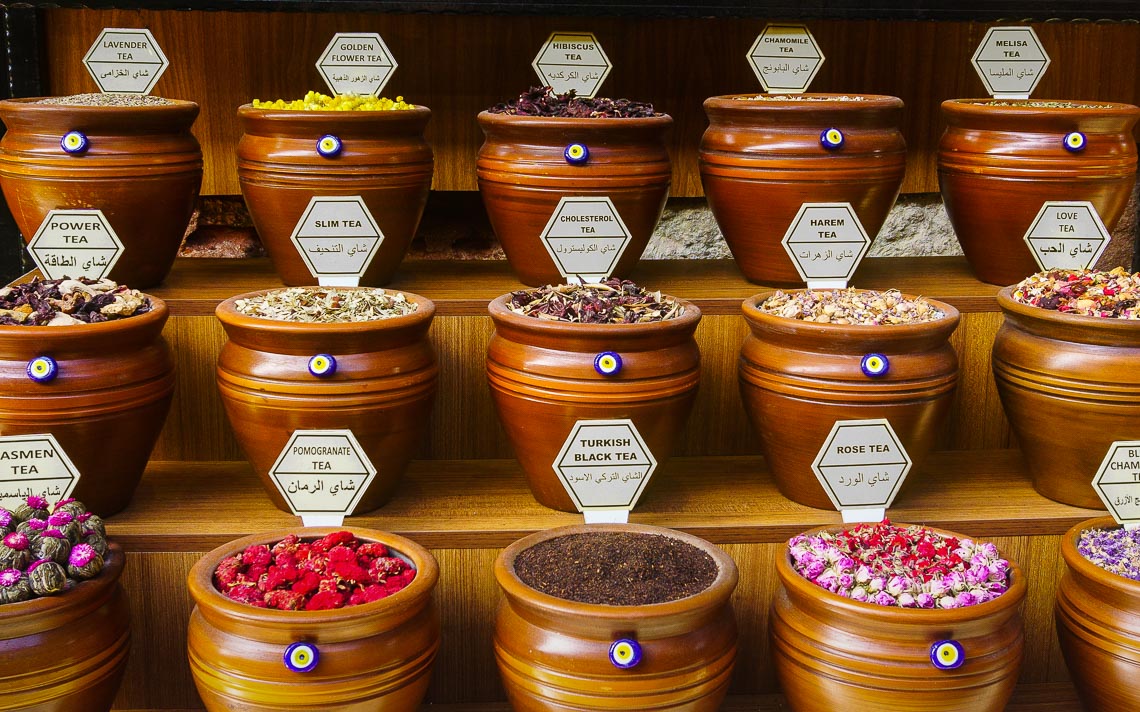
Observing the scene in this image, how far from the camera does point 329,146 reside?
1.87m

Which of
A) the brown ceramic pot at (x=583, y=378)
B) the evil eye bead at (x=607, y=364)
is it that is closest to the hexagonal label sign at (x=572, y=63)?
the brown ceramic pot at (x=583, y=378)

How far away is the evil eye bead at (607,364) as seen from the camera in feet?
5.46

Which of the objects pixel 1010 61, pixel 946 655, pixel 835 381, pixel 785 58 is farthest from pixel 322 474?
pixel 1010 61

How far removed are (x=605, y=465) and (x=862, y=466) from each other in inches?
15.2

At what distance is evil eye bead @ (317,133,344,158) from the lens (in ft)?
6.15

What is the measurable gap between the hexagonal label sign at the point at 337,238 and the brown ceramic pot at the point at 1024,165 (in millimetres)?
1025

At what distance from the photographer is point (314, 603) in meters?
1.40

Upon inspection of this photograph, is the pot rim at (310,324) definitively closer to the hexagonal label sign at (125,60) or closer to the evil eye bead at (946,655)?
the hexagonal label sign at (125,60)

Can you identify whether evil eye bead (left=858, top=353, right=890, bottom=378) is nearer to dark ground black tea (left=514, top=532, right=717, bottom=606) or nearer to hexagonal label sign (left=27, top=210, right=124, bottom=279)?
dark ground black tea (left=514, top=532, right=717, bottom=606)

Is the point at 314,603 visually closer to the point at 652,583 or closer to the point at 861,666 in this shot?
the point at 652,583

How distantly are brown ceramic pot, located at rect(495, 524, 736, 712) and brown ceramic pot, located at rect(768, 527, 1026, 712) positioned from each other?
0.11 meters

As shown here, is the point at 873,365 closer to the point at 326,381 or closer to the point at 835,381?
the point at 835,381

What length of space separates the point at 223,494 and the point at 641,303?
0.73 m

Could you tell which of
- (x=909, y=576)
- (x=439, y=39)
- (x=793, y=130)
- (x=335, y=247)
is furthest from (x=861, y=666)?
(x=439, y=39)
